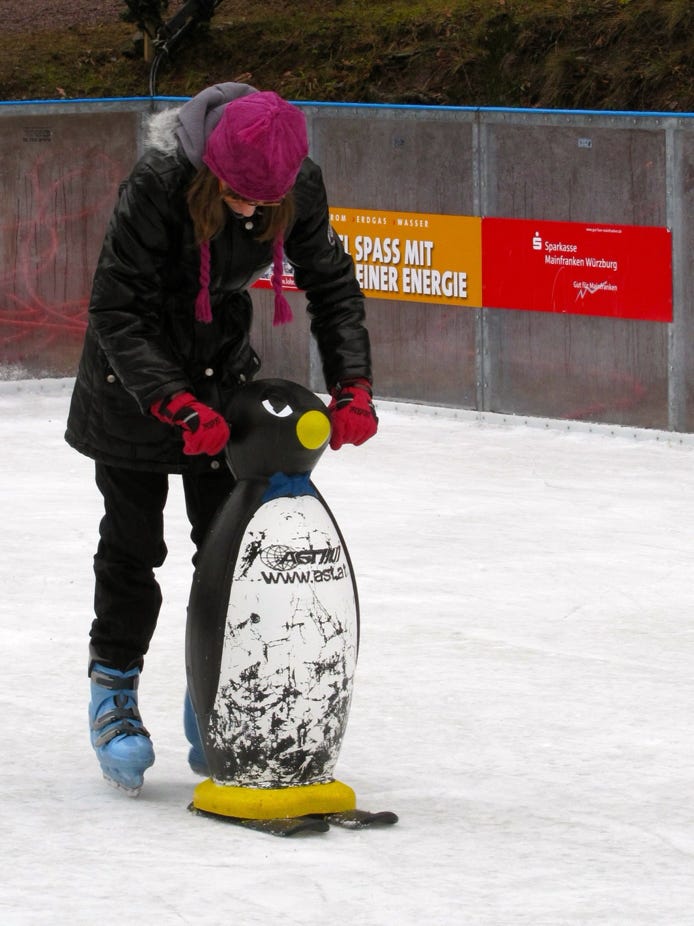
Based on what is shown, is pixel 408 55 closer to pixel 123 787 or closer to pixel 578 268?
pixel 578 268

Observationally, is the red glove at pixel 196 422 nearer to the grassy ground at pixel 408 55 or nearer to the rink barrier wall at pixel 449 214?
the rink barrier wall at pixel 449 214

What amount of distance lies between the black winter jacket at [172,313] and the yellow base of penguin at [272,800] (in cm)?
70

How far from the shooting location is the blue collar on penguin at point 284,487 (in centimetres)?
378

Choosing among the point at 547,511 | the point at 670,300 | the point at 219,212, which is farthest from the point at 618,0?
the point at 219,212

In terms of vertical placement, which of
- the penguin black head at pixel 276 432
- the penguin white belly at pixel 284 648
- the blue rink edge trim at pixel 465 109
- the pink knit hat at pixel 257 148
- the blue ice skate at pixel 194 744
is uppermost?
the blue rink edge trim at pixel 465 109

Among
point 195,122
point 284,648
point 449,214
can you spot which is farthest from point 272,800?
point 449,214

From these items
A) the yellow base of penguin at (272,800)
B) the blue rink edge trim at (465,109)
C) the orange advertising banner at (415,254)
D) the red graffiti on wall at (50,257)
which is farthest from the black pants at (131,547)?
the red graffiti on wall at (50,257)

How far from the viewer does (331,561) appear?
3.79 metres

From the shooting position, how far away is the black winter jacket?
379 centimetres

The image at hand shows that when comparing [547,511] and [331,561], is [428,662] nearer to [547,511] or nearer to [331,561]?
[331,561]

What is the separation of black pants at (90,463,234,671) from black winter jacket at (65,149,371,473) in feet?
0.24

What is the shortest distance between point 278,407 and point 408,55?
12147mm

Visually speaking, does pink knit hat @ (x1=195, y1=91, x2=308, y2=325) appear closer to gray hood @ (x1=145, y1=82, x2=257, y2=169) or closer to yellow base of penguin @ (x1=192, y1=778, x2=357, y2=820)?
gray hood @ (x1=145, y1=82, x2=257, y2=169)

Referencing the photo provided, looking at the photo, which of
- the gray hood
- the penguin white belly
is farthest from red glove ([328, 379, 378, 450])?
the gray hood
